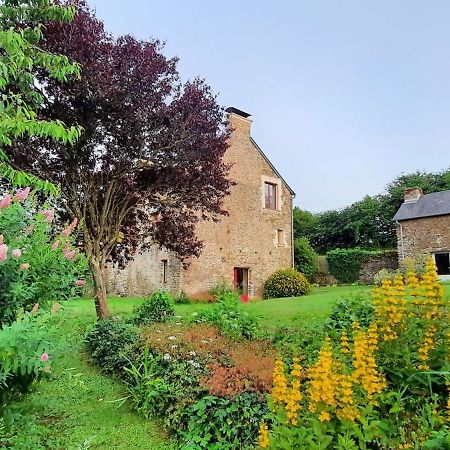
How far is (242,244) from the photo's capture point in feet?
59.5

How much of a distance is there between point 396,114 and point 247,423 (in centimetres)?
1291

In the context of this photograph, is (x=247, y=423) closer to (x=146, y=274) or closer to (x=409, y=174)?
(x=146, y=274)

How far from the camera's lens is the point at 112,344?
5.59 m

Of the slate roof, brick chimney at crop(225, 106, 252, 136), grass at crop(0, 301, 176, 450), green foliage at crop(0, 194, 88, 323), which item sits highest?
brick chimney at crop(225, 106, 252, 136)

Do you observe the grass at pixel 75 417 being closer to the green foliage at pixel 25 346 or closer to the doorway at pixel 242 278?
the green foliage at pixel 25 346

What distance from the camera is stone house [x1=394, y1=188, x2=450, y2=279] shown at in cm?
2241

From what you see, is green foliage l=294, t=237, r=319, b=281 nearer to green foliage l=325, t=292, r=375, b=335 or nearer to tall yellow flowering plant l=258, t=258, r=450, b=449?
green foliage l=325, t=292, r=375, b=335

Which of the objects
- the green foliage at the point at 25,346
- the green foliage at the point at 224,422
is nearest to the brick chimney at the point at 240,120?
the green foliage at the point at 224,422

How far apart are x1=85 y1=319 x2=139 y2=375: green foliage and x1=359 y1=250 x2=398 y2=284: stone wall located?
68.4ft

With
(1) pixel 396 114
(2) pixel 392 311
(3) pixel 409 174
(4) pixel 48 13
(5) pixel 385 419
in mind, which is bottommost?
(5) pixel 385 419

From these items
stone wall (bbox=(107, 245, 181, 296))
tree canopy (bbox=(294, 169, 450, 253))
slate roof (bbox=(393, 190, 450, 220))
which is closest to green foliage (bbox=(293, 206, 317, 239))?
tree canopy (bbox=(294, 169, 450, 253))

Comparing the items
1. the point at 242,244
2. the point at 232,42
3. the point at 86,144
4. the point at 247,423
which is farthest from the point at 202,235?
the point at 247,423

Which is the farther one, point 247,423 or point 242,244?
point 242,244

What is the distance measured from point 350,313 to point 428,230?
68.1ft
